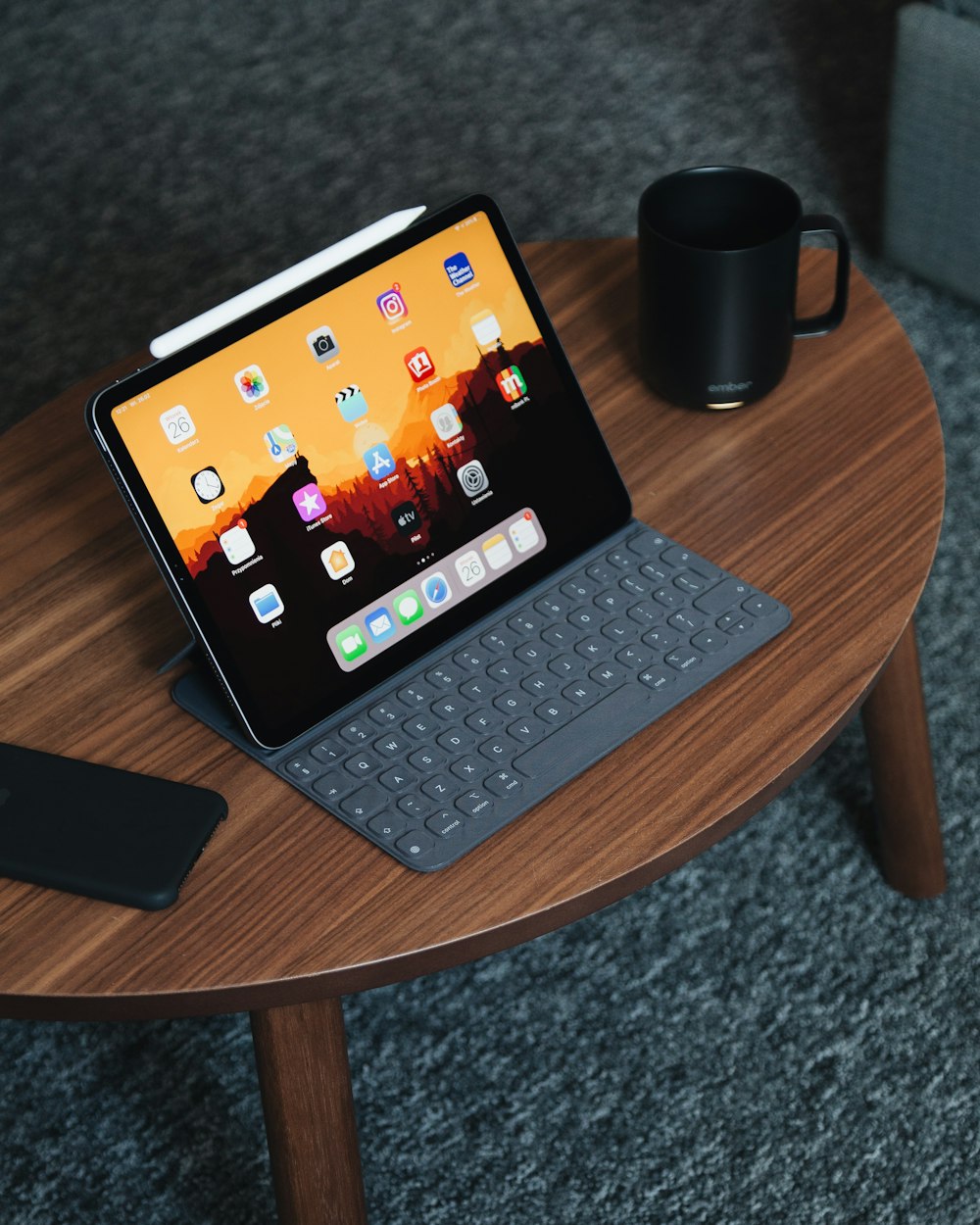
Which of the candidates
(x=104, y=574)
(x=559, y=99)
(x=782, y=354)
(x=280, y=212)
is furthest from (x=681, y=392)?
(x=559, y=99)

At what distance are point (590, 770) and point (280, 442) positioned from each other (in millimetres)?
254

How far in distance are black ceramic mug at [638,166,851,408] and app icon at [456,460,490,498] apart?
0.19 meters

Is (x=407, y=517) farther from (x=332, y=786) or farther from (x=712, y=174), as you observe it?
(x=712, y=174)

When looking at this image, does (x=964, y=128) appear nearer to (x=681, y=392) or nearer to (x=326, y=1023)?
(x=681, y=392)

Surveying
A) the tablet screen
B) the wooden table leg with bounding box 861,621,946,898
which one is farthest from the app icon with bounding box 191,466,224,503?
the wooden table leg with bounding box 861,621,946,898

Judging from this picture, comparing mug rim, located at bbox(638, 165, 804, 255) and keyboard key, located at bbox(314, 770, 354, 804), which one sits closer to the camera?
keyboard key, located at bbox(314, 770, 354, 804)

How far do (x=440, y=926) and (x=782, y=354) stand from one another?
483 mm

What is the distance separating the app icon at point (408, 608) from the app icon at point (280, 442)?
106 mm

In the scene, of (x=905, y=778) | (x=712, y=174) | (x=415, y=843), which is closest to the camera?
(x=415, y=843)

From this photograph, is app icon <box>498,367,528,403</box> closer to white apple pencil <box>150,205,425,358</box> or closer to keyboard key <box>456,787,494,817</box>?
white apple pencil <box>150,205,425,358</box>

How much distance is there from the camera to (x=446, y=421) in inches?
34.9

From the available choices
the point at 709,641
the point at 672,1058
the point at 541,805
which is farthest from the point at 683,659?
the point at 672,1058

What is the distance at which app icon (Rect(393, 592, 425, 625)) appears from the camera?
2.84 ft

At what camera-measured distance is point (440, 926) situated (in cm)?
73
